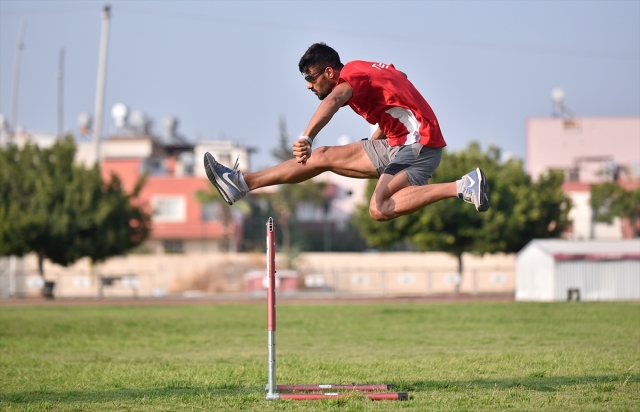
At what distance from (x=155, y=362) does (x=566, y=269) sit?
79.0 feet

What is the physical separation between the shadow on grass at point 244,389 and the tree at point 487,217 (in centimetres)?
3454

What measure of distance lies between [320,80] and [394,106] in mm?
765

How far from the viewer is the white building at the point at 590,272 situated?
33125 mm

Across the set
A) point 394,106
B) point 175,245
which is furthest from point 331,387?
point 175,245

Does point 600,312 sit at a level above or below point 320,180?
below

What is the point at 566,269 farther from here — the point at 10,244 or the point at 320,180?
the point at 320,180

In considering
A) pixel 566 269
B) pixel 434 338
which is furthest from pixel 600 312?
A: pixel 566 269

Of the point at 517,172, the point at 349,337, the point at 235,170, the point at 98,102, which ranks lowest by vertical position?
the point at 349,337

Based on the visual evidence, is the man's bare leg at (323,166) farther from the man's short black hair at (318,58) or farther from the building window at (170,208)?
the building window at (170,208)

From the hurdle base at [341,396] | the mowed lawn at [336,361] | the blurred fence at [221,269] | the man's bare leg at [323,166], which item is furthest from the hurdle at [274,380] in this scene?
the blurred fence at [221,269]

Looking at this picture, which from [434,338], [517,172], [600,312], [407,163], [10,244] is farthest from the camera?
[517,172]

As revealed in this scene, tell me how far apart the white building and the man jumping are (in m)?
25.8

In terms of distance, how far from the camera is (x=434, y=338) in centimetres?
1666

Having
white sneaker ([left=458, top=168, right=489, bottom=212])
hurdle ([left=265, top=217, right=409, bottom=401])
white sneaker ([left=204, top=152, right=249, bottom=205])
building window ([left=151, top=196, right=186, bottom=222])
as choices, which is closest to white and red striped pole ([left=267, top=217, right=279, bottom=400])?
hurdle ([left=265, top=217, right=409, bottom=401])
